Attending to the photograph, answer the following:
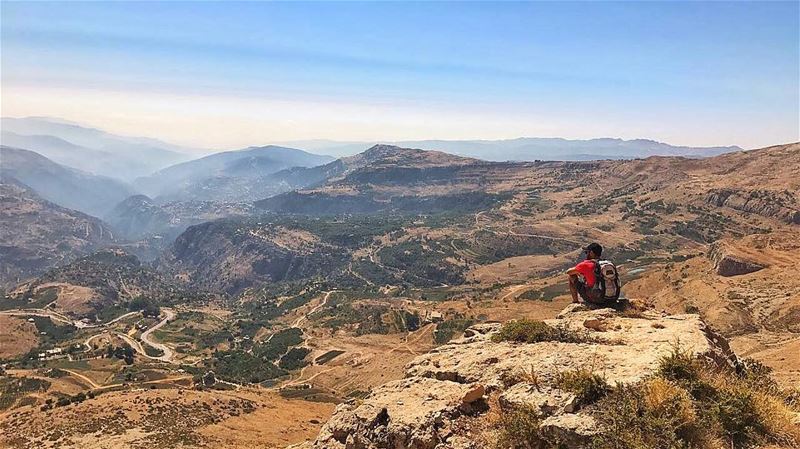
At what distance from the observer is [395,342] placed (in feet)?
303

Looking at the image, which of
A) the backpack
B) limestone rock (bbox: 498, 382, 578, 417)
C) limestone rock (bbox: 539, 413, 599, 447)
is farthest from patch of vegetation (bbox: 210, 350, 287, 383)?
limestone rock (bbox: 539, 413, 599, 447)

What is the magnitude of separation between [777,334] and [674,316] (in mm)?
34315

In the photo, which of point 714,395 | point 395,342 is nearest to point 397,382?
point 714,395

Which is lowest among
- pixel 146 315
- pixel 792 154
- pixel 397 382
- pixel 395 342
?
pixel 146 315

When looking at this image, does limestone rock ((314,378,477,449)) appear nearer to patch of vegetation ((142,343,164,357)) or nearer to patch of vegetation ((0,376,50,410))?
patch of vegetation ((0,376,50,410))

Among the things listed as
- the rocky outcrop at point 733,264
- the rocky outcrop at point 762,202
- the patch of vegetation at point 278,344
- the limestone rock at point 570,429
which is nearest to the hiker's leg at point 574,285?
the limestone rock at point 570,429

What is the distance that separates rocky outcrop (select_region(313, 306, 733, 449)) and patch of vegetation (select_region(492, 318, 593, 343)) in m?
0.29

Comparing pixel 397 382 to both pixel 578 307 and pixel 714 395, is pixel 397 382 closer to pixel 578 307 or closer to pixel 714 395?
pixel 578 307

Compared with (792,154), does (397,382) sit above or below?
below

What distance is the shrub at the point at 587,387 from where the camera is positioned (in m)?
8.87

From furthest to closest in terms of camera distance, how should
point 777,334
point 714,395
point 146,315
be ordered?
1. point 146,315
2. point 777,334
3. point 714,395

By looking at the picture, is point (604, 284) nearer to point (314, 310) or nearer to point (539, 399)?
point (539, 399)

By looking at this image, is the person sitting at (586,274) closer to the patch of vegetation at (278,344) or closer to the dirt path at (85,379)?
the dirt path at (85,379)

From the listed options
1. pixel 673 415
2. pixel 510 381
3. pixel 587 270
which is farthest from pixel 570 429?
pixel 587 270
